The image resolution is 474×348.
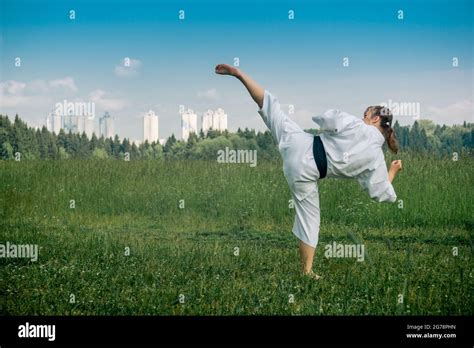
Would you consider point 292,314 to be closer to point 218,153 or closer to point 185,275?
point 185,275

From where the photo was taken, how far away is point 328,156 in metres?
6.02

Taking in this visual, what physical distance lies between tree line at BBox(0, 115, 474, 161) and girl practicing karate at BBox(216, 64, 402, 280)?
2.83 feet

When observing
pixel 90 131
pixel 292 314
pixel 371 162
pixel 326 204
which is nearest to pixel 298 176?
pixel 371 162

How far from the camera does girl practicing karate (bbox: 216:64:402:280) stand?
6000mm

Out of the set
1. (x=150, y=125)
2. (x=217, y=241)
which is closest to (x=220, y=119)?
(x=150, y=125)

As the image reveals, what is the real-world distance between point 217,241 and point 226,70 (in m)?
1.90

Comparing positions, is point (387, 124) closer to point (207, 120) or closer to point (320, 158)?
point (320, 158)

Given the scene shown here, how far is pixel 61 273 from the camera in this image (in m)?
6.38

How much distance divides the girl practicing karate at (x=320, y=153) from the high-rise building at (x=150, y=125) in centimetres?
115

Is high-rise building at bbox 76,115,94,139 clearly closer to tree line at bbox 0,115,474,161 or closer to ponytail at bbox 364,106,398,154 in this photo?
tree line at bbox 0,115,474,161

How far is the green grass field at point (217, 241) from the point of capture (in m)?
5.78
